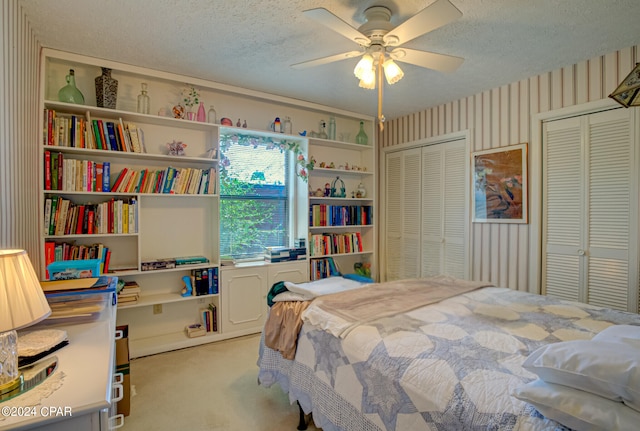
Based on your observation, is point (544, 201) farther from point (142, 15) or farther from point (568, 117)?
point (142, 15)

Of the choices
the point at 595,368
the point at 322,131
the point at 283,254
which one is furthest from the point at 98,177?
the point at 595,368

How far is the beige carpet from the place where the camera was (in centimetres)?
194

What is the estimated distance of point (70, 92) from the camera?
2.55 m

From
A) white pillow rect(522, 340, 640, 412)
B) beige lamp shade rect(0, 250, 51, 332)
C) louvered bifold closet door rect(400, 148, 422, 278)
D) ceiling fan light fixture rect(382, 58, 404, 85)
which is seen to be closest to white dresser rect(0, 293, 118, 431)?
beige lamp shade rect(0, 250, 51, 332)

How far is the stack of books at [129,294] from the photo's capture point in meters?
2.71

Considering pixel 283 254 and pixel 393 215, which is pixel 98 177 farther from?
pixel 393 215

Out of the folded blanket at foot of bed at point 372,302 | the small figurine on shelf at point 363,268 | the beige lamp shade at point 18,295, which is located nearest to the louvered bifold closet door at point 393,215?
the small figurine on shelf at point 363,268

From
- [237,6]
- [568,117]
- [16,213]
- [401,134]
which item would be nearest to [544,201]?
[568,117]

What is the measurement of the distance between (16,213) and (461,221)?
12.5ft

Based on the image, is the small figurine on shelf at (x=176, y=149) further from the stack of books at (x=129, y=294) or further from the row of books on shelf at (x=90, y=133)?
the stack of books at (x=129, y=294)

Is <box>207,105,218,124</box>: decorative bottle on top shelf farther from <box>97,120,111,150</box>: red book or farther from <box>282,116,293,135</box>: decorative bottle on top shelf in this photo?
<box>97,120,111,150</box>: red book

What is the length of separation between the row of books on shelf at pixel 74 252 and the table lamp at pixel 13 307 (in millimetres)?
1785

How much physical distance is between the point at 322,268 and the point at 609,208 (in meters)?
2.74

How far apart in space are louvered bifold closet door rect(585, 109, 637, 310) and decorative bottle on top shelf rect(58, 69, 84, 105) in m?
4.24
